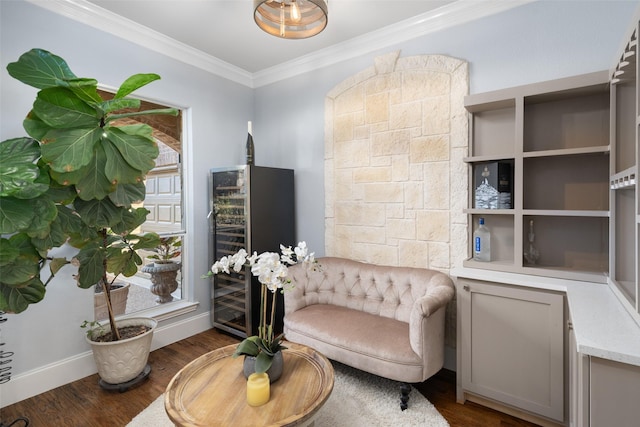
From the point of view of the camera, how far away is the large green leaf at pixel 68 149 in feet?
4.91

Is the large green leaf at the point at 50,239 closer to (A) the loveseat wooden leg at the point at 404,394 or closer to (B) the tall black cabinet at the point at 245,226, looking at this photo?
(B) the tall black cabinet at the point at 245,226

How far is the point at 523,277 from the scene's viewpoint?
1.95 m

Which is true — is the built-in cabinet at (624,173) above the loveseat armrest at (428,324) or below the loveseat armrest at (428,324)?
above

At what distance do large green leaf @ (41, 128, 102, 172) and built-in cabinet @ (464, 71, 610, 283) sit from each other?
93.8 inches

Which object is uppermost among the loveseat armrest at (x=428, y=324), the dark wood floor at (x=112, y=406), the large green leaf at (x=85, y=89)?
the large green leaf at (x=85, y=89)

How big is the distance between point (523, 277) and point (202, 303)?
2.96m

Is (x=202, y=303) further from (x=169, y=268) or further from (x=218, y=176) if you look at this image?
(x=218, y=176)

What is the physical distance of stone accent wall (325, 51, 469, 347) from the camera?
2.47 meters

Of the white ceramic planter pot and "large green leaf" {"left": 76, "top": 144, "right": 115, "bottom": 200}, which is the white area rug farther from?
"large green leaf" {"left": 76, "top": 144, "right": 115, "bottom": 200}

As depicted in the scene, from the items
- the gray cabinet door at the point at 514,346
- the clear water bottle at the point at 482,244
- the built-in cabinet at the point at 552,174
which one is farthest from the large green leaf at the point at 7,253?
the clear water bottle at the point at 482,244

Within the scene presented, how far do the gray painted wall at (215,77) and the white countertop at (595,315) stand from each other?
1276 millimetres

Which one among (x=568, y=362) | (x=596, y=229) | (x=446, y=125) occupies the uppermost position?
(x=446, y=125)

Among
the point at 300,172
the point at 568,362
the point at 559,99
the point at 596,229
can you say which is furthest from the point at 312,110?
the point at 568,362

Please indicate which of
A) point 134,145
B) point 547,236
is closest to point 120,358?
point 134,145
